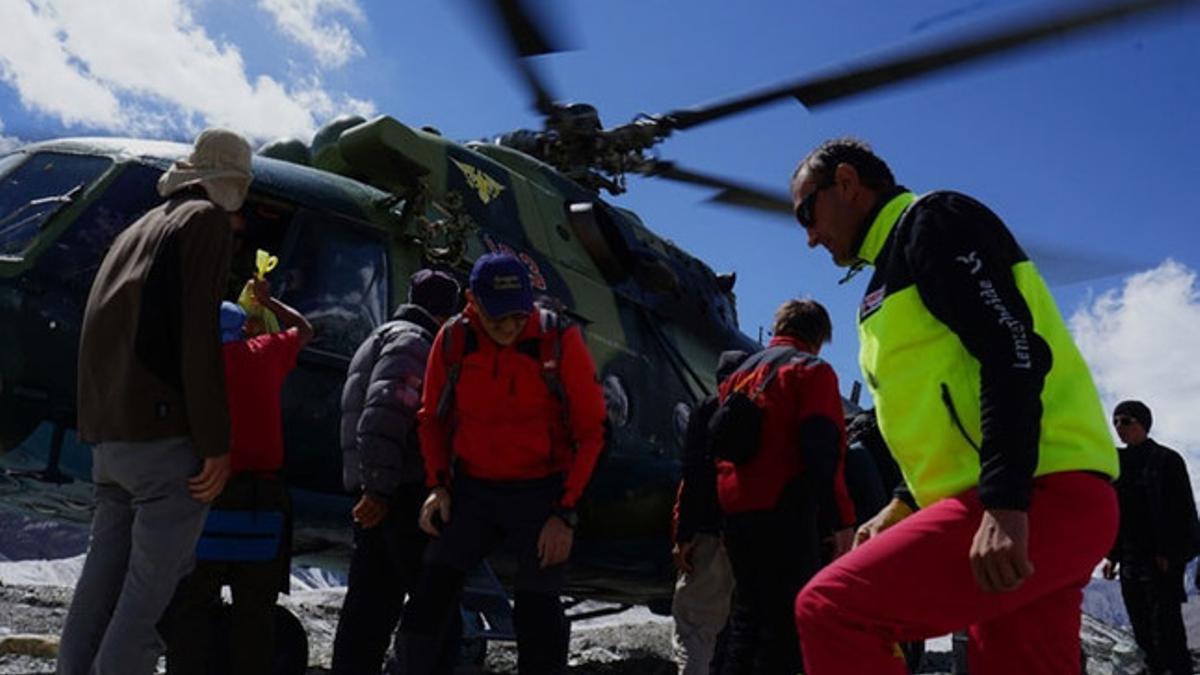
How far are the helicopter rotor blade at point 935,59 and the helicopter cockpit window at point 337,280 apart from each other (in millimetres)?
2557

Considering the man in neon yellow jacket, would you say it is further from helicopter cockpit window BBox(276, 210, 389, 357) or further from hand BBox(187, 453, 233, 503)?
helicopter cockpit window BBox(276, 210, 389, 357)

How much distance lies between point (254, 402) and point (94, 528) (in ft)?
2.78

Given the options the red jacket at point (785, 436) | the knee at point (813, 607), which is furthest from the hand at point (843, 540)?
the knee at point (813, 607)

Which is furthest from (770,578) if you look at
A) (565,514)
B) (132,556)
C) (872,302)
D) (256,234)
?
(256,234)

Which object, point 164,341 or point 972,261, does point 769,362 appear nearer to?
point 972,261

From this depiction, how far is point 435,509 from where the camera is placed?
142 inches

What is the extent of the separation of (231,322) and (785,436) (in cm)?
202

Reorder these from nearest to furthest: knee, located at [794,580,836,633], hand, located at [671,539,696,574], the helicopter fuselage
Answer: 1. knee, located at [794,580,836,633]
2. hand, located at [671,539,696,574]
3. the helicopter fuselage

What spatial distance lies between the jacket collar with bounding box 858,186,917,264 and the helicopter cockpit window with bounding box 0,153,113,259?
401cm

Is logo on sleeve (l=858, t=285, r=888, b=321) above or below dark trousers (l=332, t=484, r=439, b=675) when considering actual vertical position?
above

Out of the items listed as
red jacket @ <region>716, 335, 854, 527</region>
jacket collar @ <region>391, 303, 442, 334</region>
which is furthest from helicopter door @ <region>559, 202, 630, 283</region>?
red jacket @ <region>716, 335, 854, 527</region>

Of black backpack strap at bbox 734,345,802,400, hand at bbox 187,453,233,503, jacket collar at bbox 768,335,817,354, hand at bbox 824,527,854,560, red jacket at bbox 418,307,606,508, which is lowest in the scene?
hand at bbox 824,527,854,560

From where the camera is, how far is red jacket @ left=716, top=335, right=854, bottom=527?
3863 millimetres

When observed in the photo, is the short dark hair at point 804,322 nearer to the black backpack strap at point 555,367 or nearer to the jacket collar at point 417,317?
the black backpack strap at point 555,367
